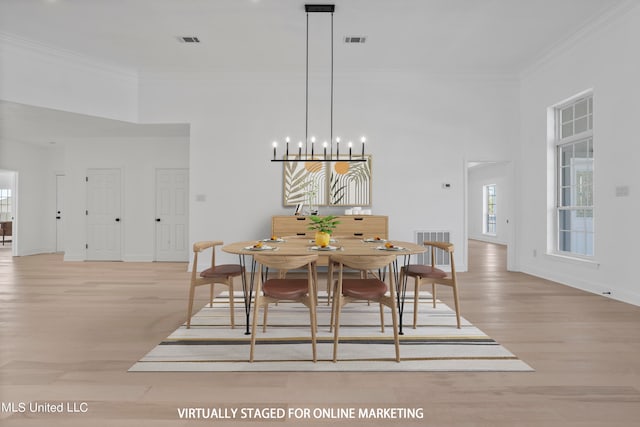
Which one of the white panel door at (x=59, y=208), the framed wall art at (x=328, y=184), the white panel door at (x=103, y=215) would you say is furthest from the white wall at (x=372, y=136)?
the white panel door at (x=59, y=208)

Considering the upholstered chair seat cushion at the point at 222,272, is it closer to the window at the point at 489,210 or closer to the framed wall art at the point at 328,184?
the framed wall art at the point at 328,184

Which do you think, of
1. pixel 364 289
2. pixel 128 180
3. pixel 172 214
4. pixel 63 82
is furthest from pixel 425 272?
pixel 128 180

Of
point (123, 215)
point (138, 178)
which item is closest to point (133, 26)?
point (138, 178)

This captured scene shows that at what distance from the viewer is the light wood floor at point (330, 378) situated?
1.82 metres

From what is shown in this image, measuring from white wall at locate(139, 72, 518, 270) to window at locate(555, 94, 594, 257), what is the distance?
0.91 meters

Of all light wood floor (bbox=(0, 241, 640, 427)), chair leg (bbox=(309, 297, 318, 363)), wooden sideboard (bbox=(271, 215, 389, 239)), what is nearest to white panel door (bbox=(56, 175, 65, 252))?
light wood floor (bbox=(0, 241, 640, 427))

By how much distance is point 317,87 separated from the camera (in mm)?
6125

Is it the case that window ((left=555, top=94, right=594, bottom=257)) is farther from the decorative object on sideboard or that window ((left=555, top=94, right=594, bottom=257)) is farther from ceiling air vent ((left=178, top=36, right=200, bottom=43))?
ceiling air vent ((left=178, top=36, right=200, bottom=43))

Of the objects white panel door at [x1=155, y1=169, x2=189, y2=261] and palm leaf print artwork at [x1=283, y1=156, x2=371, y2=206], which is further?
white panel door at [x1=155, y1=169, x2=189, y2=261]

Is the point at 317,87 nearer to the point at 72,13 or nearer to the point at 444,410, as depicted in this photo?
the point at 72,13

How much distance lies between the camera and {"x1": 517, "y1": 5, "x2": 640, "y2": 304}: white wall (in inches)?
159

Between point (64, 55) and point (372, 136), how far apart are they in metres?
5.07

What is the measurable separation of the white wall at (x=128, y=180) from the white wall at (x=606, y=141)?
6.78m

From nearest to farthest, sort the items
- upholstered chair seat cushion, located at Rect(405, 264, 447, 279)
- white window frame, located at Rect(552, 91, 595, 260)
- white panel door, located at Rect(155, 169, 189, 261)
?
upholstered chair seat cushion, located at Rect(405, 264, 447, 279) < white window frame, located at Rect(552, 91, 595, 260) < white panel door, located at Rect(155, 169, 189, 261)
